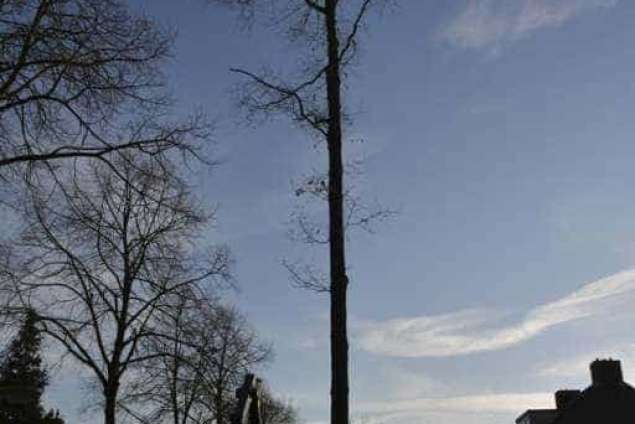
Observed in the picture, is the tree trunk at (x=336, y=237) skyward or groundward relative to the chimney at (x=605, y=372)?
groundward

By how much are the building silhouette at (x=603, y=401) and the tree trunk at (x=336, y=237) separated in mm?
35707

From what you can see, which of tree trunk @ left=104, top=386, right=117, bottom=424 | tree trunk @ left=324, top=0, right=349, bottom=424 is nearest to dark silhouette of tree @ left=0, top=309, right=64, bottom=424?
tree trunk @ left=104, top=386, right=117, bottom=424

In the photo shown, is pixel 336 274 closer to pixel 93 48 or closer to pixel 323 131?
pixel 323 131

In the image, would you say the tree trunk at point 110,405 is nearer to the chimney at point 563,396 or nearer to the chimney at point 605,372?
the chimney at point 605,372

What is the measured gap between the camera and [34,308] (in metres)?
19.3

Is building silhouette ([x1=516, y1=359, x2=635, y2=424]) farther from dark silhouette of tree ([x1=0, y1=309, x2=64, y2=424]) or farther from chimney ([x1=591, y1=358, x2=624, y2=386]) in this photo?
dark silhouette of tree ([x1=0, y1=309, x2=64, y2=424])

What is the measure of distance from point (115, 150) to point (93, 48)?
134 centimetres

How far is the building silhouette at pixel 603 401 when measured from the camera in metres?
42.9

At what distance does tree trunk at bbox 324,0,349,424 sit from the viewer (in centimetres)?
1095

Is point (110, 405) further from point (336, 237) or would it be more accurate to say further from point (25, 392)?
point (25, 392)

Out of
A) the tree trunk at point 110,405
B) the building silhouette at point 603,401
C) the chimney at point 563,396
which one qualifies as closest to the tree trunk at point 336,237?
the tree trunk at point 110,405

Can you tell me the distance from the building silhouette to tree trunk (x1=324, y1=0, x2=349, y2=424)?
117 feet

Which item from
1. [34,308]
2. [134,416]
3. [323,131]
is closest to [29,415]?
[134,416]

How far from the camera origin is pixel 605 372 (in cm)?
4334
